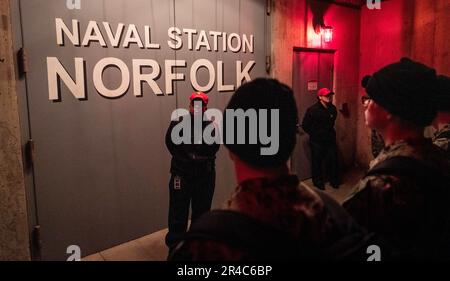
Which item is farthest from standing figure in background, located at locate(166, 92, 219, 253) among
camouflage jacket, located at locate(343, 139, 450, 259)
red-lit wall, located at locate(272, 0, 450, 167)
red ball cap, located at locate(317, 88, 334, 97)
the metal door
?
red ball cap, located at locate(317, 88, 334, 97)

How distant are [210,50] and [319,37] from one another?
2468 millimetres

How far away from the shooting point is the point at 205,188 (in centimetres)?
353

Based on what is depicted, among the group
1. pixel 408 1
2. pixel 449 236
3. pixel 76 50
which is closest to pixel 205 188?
pixel 76 50

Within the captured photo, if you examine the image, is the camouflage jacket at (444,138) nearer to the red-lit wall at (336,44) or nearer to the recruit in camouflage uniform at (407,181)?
the recruit in camouflage uniform at (407,181)

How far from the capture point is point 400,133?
1408mm

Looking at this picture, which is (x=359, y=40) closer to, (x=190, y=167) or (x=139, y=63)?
(x=139, y=63)

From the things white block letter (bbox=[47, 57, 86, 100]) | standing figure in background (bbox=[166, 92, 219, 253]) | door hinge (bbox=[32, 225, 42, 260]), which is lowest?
door hinge (bbox=[32, 225, 42, 260])

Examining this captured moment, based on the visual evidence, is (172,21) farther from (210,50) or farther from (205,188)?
(205,188)

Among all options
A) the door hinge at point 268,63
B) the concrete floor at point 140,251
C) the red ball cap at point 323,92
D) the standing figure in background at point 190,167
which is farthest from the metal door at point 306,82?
the concrete floor at point 140,251

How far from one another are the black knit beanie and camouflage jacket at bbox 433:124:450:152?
3.19 feet

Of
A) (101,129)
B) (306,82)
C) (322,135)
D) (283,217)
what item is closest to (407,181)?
(283,217)

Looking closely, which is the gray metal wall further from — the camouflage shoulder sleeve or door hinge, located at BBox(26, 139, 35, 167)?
the camouflage shoulder sleeve

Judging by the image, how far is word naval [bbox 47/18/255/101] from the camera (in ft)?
10.2
